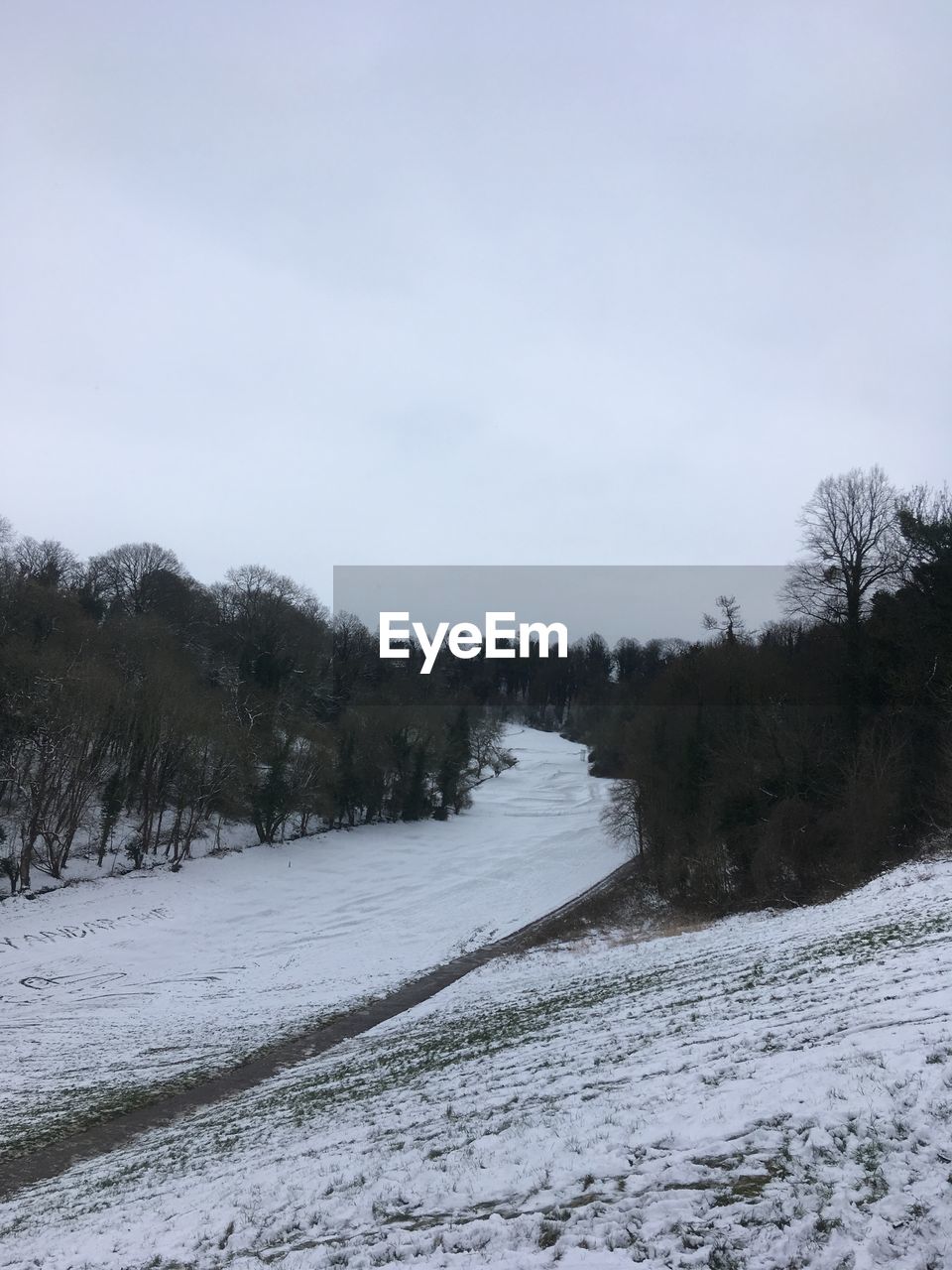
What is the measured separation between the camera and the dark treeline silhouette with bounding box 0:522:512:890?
39.9m

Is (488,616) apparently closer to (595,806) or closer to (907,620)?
(595,806)

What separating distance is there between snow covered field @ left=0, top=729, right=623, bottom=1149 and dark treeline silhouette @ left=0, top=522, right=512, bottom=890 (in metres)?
3.44

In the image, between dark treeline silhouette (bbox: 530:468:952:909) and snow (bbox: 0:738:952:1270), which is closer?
snow (bbox: 0:738:952:1270)

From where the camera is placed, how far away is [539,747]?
4626 inches

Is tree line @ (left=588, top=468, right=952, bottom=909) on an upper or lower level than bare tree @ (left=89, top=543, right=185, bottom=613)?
lower

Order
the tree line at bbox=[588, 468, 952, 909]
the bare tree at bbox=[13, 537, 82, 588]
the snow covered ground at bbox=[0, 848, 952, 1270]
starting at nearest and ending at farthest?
the snow covered ground at bbox=[0, 848, 952, 1270], the tree line at bbox=[588, 468, 952, 909], the bare tree at bbox=[13, 537, 82, 588]

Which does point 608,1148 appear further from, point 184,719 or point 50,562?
point 50,562

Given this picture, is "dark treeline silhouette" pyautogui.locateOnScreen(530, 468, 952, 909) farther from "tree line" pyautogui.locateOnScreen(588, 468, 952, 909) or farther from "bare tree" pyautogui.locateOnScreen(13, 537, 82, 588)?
"bare tree" pyautogui.locateOnScreen(13, 537, 82, 588)

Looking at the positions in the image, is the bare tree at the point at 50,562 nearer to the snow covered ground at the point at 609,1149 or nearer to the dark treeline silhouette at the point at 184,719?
the dark treeline silhouette at the point at 184,719

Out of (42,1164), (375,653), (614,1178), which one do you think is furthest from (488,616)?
(614,1178)

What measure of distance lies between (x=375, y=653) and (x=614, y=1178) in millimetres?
93261

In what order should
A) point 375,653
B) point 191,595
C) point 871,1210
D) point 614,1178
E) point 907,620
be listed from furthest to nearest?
1. point 375,653
2. point 191,595
3. point 907,620
4. point 614,1178
5. point 871,1210

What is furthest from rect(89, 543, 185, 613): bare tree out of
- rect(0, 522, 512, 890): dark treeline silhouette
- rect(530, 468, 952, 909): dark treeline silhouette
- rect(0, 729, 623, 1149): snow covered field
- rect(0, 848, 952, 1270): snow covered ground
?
rect(0, 848, 952, 1270): snow covered ground

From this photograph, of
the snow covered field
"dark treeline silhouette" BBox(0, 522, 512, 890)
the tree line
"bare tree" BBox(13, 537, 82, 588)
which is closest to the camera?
the snow covered field
